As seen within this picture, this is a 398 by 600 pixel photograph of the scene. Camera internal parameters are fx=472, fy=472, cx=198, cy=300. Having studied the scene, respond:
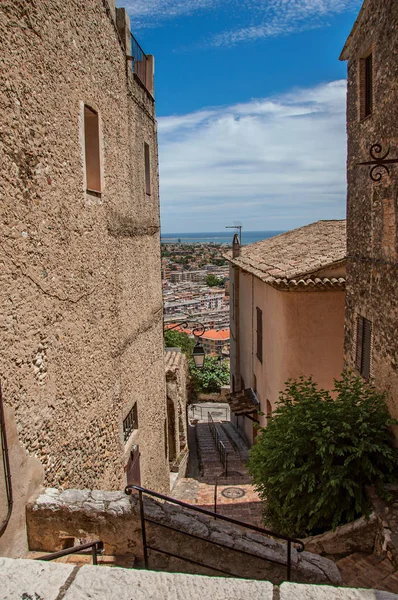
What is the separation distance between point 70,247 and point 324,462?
4354mm

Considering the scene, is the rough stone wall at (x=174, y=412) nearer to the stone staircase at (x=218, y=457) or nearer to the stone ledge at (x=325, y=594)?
the stone staircase at (x=218, y=457)

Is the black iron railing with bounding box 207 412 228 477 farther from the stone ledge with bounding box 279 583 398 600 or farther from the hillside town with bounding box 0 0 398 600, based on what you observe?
the stone ledge with bounding box 279 583 398 600

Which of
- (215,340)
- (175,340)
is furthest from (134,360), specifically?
(215,340)

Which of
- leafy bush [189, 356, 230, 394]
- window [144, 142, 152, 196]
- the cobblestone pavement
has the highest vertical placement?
window [144, 142, 152, 196]

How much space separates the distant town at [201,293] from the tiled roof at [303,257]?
322 inches

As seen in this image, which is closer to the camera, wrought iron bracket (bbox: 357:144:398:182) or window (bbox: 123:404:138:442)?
wrought iron bracket (bbox: 357:144:398:182)

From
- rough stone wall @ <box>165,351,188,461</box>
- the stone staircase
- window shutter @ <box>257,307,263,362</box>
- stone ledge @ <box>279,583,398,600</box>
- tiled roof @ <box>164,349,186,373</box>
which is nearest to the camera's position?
stone ledge @ <box>279,583,398,600</box>

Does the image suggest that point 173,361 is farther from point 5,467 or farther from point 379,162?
point 5,467

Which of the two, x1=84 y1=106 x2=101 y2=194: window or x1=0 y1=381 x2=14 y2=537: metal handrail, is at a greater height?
x1=84 y1=106 x2=101 y2=194: window

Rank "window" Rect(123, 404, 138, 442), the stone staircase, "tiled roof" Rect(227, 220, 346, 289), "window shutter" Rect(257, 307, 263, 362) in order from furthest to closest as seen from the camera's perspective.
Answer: "window shutter" Rect(257, 307, 263, 362), the stone staircase, "tiled roof" Rect(227, 220, 346, 289), "window" Rect(123, 404, 138, 442)

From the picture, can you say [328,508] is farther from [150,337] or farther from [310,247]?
[310,247]

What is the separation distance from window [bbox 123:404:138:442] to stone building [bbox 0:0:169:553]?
4 cm

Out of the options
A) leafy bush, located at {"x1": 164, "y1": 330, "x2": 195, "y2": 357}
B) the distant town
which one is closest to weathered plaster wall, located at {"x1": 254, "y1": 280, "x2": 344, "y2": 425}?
the distant town

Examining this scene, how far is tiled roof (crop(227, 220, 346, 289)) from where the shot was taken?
1051 centimetres
